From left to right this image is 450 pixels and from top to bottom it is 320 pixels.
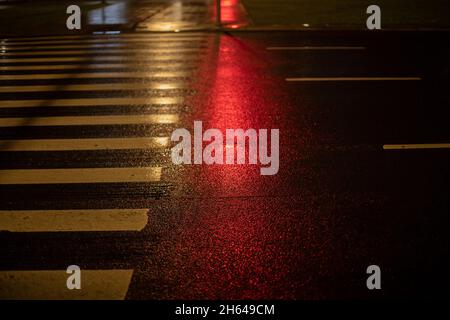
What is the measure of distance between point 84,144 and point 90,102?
2.16 m

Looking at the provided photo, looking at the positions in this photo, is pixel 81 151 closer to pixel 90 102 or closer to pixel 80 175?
pixel 80 175

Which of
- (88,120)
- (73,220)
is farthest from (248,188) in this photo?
(88,120)

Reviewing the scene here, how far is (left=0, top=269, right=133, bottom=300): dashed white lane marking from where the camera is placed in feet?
12.2

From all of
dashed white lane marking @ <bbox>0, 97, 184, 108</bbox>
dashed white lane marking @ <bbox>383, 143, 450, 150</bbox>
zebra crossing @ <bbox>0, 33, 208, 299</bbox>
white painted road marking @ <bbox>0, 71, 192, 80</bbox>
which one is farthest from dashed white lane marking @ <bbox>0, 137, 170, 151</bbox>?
white painted road marking @ <bbox>0, 71, 192, 80</bbox>

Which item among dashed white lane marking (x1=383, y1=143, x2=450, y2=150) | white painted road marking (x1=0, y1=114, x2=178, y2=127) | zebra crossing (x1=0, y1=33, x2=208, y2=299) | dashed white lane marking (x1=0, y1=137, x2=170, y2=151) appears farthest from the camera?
white painted road marking (x1=0, y1=114, x2=178, y2=127)

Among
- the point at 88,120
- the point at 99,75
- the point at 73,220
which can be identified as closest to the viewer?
the point at 73,220

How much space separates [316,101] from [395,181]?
3.29 meters

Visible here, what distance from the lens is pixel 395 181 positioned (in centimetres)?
554

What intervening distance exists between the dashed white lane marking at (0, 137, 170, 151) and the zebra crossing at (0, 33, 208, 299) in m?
0.01

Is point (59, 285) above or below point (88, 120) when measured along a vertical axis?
below

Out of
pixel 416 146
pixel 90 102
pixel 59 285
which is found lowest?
pixel 59 285

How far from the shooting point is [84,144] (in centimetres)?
680

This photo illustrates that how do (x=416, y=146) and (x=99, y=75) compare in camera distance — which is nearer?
(x=416, y=146)

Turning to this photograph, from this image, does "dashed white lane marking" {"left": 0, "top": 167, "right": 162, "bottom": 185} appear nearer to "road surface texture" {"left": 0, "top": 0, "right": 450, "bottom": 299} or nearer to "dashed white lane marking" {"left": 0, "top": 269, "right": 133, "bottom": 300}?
"road surface texture" {"left": 0, "top": 0, "right": 450, "bottom": 299}
